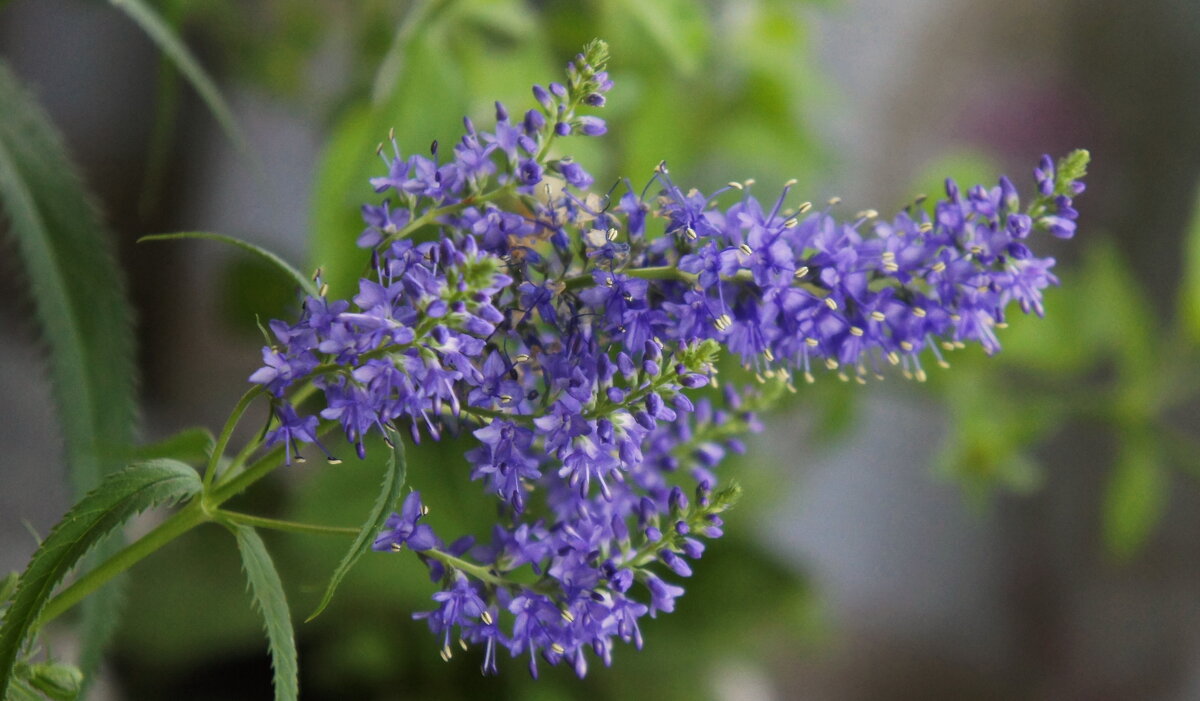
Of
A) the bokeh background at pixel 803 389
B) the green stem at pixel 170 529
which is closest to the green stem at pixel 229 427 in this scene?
the green stem at pixel 170 529

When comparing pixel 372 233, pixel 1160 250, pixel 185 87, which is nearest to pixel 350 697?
pixel 372 233

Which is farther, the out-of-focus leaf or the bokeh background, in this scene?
the bokeh background

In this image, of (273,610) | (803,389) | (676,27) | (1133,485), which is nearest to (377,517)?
(273,610)

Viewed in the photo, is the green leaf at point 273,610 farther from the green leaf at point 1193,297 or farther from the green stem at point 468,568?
the green leaf at point 1193,297

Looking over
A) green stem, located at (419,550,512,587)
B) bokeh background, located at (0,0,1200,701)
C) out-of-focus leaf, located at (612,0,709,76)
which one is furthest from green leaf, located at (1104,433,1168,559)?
Answer: green stem, located at (419,550,512,587)

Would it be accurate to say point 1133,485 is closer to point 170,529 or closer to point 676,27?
point 676,27

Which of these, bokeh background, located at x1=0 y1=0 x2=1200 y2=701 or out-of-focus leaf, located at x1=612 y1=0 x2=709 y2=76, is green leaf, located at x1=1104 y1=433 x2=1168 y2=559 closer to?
bokeh background, located at x1=0 y1=0 x2=1200 y2=701
